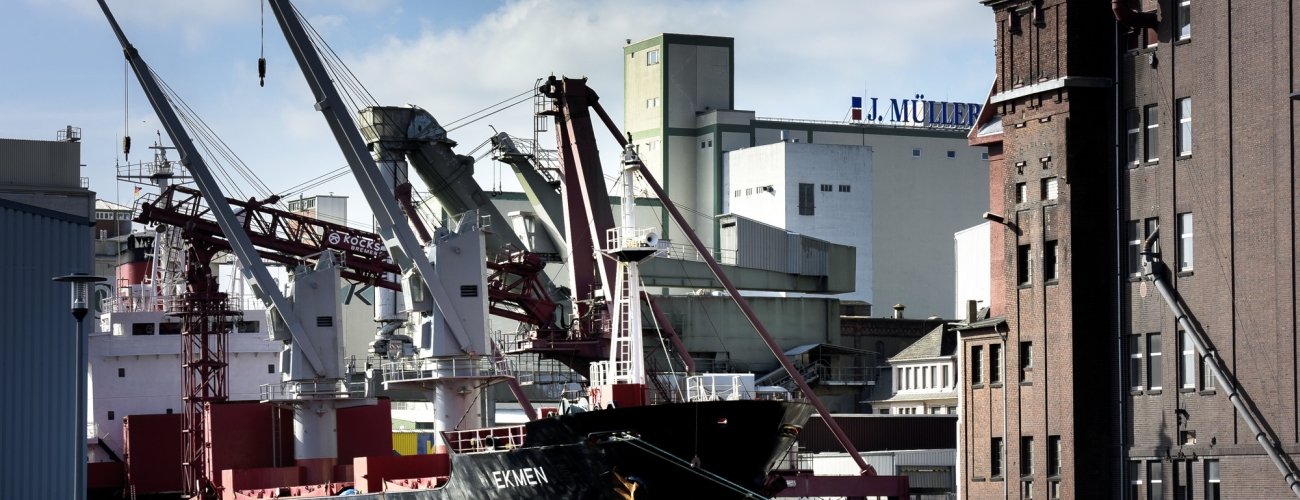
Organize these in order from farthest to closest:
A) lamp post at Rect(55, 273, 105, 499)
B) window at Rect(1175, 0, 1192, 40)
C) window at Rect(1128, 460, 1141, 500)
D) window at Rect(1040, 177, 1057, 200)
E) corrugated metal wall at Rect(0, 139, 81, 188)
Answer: corrugated metal wall at Rect(0, 139, 81, 188)
window at Rect(1040, 177, 1057, 200)
window at Rect(1128, 460, 1141, 500)
window at Rect(1175, 0, 1192, 40)
lamp post at Rect(55, 273, 105, 499)

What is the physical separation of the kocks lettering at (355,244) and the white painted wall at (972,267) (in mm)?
34159

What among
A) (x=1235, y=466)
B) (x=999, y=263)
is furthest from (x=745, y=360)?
(x=1235, y=466)

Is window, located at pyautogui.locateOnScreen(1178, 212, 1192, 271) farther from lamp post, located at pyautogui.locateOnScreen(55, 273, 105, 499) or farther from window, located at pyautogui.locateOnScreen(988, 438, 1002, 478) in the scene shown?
lamp post, located at pyautogui.locateOnScreen(55, 273, 105, 499)

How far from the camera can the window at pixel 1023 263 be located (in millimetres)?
46219

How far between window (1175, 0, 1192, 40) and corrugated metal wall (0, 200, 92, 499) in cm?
2891

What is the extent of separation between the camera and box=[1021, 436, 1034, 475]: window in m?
46.2

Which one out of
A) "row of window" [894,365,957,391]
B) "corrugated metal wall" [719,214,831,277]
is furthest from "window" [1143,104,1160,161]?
"corrugated metal wall" [719,214,831,277]

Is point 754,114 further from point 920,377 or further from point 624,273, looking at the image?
point 624,273

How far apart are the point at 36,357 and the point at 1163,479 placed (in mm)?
28886

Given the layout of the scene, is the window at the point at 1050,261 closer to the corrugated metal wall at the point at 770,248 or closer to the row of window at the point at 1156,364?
the row of window at the point at 1156,364

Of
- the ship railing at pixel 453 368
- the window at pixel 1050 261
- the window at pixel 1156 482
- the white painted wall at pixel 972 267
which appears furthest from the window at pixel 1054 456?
the white painted wall at pixel 972 267

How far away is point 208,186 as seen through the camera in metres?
55.7

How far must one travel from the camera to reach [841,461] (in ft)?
194

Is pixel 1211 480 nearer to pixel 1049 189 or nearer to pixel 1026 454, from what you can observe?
pixel 1026 454
